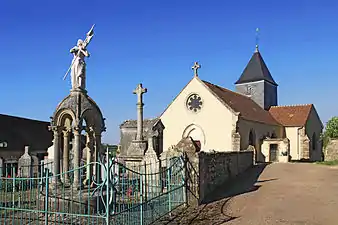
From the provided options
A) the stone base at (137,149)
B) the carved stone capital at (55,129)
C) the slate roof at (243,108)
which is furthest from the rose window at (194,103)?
the carved stone capital at (55,129)

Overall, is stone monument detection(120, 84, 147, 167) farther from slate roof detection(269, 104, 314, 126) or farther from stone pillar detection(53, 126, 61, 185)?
slate roof detection(269, 104, 314, 126)

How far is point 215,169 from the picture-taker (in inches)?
496

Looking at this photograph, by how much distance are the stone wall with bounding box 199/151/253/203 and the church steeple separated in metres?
22.5

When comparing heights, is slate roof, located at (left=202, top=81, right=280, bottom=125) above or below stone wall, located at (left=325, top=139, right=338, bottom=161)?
above

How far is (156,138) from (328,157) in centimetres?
1609

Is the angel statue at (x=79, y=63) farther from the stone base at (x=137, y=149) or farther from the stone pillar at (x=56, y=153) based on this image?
the stone base at (x=137, y=149)

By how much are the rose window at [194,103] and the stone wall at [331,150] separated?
1124 cm

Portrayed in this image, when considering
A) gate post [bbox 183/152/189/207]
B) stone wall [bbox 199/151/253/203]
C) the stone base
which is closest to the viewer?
gate post [bbox 183/152/189/207]

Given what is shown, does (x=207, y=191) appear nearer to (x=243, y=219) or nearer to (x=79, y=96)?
(x=243, y=219)

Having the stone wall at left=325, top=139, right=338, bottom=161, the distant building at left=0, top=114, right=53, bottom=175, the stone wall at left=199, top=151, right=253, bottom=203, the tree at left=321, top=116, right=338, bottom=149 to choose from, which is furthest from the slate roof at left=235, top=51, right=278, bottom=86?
the stone wall at left=199, top=151, right=253, bottom=203

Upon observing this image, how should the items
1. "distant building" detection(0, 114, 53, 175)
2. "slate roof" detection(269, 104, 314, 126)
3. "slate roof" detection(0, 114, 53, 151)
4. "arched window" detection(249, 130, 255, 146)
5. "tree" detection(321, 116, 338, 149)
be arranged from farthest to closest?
"slate roof" detection(269, 104, 314, 126) → "arched window" detection(249, 130, 255, 146) → "tree" detection(321, 116, 338, 149) → "slate roof" detection(0, 114, 53, 151) → "distant building" detection(0, 114, 53, 175)

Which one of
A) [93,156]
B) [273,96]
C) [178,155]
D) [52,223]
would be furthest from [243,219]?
[273,96]

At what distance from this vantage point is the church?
94.0ft

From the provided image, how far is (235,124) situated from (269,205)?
1808cm
